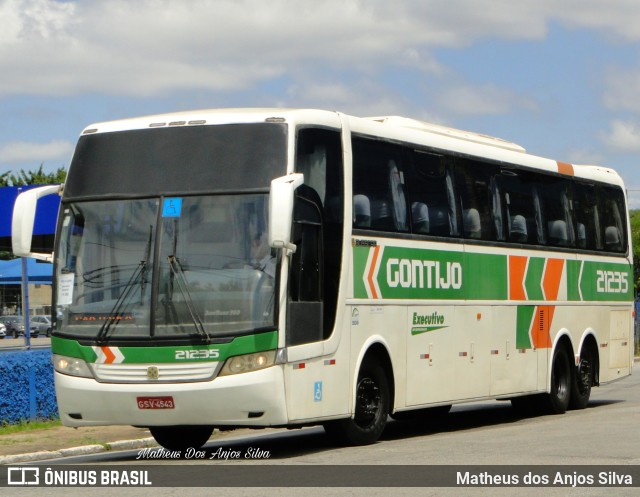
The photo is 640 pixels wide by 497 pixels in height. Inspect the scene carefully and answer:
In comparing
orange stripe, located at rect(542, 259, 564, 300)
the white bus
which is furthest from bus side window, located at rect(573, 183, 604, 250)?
the white bus

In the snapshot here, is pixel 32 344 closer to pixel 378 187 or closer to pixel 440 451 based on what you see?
pixel 378 187

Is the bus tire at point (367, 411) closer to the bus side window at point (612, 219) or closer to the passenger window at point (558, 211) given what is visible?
the passenger window at point (558, 211)

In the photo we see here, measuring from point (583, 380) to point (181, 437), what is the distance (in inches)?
323

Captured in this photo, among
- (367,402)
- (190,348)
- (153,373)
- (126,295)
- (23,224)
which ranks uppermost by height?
(23,224)

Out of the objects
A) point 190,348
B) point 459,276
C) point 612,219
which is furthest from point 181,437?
point 612,219

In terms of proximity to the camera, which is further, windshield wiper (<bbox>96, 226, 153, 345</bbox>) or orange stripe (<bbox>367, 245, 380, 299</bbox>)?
orange stripe (<bbox>367, 245, 380, 299</bbox>)

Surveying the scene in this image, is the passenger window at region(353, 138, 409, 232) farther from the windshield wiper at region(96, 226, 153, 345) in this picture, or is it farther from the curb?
the curb

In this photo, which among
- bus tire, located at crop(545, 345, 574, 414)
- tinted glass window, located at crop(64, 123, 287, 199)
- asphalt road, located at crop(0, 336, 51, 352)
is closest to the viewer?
tinted glass window, located at crop(64, 123, 287, 199)

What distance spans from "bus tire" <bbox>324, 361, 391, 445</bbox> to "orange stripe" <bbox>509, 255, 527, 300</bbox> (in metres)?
3.83

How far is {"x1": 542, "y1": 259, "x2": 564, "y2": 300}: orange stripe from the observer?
19.6 meters

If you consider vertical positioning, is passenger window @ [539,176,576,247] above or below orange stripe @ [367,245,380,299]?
above

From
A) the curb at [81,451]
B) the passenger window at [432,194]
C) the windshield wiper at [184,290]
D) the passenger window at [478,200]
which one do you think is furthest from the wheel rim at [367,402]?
the curb at [81,451]

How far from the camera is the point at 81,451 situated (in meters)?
16.1

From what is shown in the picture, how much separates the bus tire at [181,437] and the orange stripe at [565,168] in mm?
8176
